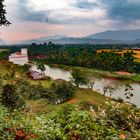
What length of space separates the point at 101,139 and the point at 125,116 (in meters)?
2.66

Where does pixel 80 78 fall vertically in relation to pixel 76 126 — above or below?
below

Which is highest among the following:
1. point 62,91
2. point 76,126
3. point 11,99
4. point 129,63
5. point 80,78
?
point 76,126

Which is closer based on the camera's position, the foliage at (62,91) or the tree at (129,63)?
the foliage at (62,91)

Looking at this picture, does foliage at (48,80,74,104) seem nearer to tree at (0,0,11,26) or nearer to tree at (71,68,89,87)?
tree at (71,68,89,87)

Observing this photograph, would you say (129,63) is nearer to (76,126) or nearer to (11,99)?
(11,99)

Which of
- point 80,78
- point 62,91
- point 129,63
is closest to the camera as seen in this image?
point 62,91

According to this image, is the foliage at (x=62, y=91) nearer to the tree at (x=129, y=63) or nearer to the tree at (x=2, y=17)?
the tree at (x=2, y=17)

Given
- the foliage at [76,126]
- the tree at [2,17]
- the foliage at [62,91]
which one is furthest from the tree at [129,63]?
the foliage at [76,126]

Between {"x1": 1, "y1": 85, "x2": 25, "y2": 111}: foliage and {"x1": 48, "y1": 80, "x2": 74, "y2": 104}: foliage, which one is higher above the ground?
{"x1": 1, "y1": 85, "x2": 25, "y2": 111}: foliage

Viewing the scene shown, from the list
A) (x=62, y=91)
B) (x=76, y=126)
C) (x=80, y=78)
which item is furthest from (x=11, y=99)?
(x=80, y=78)

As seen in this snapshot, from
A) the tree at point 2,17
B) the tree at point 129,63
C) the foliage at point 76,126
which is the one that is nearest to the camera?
the foliage at point 76,126

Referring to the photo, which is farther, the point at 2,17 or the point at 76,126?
the point at 2,17

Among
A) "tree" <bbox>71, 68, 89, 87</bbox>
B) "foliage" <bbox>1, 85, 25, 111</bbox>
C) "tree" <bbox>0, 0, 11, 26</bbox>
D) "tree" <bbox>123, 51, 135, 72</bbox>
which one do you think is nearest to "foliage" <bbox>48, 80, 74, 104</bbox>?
"tree" <bbox>71, 68, 89, 87</bbox>

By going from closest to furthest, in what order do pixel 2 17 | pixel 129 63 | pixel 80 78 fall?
pixel 2 17 < pixel 80 78 < pixel 129 63
